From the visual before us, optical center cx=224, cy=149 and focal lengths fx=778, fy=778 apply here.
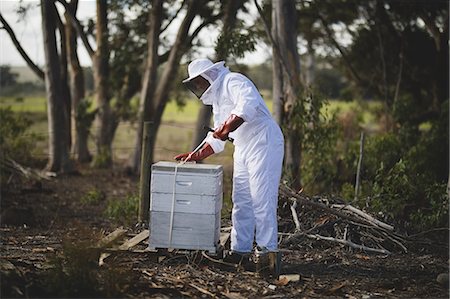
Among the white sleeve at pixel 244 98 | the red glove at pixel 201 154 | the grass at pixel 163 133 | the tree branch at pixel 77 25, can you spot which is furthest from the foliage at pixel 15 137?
the white sleeve at pixel 244 98

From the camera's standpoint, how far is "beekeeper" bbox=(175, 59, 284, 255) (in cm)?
731

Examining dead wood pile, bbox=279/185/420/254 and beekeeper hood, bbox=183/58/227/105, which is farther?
dead wood pile, bbox=279/185/420/254

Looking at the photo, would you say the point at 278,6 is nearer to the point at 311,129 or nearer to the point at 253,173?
the point at 311,129

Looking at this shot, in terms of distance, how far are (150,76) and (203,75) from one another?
1121cm

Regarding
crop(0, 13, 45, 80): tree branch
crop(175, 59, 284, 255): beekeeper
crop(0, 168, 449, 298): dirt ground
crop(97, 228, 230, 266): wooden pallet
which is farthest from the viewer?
crop(0, 13, 45, 80): tree branch

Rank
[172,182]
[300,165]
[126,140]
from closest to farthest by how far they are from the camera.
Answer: [172,182]
[300,165]
[126,140]

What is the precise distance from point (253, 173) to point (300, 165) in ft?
26.1

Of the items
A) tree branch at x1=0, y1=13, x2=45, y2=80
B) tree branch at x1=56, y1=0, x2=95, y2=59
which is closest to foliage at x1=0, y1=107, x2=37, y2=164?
tree branch at x1=0, y1=13, x2=45, y2=80

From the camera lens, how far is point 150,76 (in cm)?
1859

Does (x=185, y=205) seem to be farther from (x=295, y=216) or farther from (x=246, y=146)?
(x=295, y=216)

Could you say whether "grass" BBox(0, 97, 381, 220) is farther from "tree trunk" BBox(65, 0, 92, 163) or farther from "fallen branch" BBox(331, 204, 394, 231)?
"fallen branch" BBox(331, 204, 394, 231)

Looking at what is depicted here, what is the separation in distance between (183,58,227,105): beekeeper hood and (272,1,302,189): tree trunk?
22.7 feet

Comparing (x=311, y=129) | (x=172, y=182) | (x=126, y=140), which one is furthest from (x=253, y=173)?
(x=126, y=140)

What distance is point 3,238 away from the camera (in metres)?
9.41
